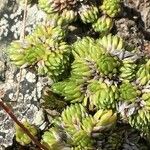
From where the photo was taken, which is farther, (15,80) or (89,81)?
(15,80)

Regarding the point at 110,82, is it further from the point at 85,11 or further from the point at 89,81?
the point at 85,11

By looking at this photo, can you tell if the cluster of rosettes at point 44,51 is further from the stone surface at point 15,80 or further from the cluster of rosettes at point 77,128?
the cluster of rosettes at point 77,128

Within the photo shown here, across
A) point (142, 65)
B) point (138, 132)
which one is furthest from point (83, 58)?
point (138, 132)

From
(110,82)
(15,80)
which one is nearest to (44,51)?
(15,80)

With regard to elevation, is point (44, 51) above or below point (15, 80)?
above

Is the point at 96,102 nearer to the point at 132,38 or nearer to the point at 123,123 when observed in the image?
the point at 123,123
